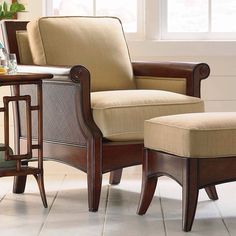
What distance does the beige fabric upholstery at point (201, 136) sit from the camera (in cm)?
319

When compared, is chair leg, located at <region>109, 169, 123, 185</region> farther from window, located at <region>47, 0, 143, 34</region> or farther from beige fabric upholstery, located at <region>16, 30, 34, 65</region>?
window, located at <region>47, 0, 143, 34</region>

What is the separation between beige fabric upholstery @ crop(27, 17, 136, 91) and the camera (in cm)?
418

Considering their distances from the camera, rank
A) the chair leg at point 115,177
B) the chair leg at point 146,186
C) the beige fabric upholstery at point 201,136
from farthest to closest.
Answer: the chair leg at point 115,177, the chair leg at point 146,186, the beige fabric upholstery at point 201,136

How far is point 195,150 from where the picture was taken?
3.19 metres

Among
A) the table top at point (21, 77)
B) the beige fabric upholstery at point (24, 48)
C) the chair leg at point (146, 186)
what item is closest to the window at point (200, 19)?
the beige fabric upholstery at point (24, 48)

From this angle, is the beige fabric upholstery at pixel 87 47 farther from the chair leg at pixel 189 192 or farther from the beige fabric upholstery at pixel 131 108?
the chair leg at pixel 189 192

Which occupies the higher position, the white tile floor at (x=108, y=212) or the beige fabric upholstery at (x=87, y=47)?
the beige fabric upholstery at (x=87, y=47)

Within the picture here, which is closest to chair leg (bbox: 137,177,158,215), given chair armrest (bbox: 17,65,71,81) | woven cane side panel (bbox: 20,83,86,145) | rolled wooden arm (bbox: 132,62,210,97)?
woven cane side panel (bbox: 20,83,86,145)

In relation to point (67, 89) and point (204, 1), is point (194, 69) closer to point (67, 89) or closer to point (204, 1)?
point (67, 89)

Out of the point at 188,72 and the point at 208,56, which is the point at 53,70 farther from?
the point at 208,56

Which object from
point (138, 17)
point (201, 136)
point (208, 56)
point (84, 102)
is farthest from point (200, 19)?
point (201, 136)

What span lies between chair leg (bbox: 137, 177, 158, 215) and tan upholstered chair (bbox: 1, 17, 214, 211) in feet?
0.79

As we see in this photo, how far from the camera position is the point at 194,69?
4125mm

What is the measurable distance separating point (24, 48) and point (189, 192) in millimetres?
1481
